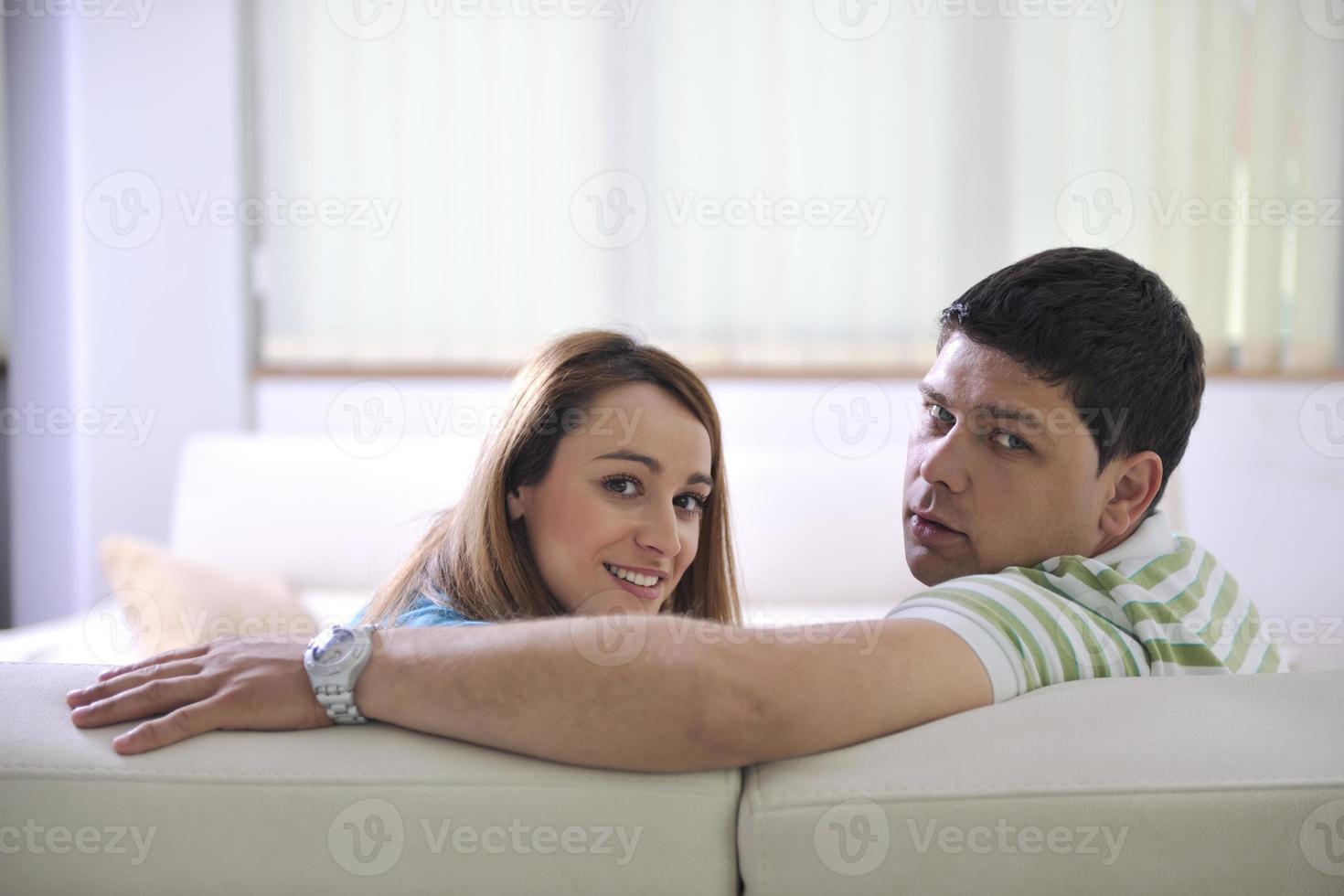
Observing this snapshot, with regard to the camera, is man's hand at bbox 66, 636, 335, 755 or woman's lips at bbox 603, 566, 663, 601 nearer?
man's hand at bbox 66, 636, 335, 755

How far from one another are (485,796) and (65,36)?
12.4 ft

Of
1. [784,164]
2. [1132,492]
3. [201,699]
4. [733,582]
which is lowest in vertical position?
[733,582]

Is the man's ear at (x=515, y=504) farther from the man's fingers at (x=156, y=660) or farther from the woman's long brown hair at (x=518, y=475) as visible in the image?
the man's fingers at (x=156, y=660)

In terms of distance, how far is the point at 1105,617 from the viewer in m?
1.09

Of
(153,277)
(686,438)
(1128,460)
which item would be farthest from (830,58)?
(1128,460)

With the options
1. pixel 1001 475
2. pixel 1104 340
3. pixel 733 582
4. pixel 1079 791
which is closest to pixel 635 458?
pixel 733 582

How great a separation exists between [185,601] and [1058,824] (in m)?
2.32

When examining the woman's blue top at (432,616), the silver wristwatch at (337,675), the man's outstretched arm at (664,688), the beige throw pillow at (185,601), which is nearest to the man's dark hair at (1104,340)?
the man's outstretched arm at (664,688)

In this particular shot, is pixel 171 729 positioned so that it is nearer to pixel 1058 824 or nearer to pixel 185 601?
pixel 1058 824

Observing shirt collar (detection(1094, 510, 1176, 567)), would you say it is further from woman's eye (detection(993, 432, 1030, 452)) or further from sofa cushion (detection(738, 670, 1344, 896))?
sofa cushion (detection(738, 670, 1344, 896))

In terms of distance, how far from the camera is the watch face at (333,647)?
917mm

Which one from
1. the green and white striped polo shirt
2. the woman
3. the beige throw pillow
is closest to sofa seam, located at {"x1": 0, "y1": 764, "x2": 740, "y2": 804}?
the green and white striped polo shirt

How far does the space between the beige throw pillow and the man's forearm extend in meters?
1.85

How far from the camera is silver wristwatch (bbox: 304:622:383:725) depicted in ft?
3.00
